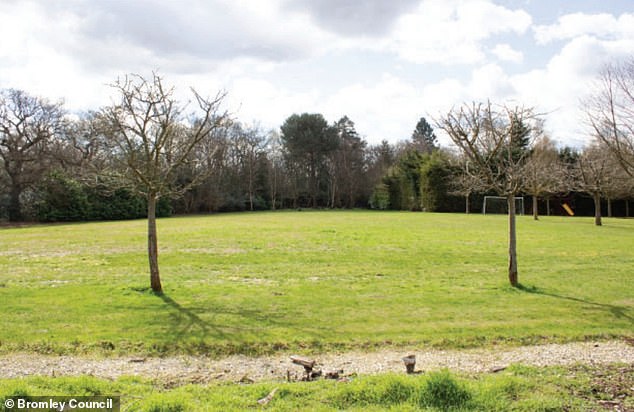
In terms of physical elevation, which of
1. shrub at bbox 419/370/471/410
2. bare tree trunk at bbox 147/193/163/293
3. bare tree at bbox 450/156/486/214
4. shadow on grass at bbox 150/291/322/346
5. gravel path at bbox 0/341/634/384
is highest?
bare tree at bbox 450/156/486/214

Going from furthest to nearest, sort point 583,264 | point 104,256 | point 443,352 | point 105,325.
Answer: point 104,256 → point 583,264 → point 105,325 → point 443,352

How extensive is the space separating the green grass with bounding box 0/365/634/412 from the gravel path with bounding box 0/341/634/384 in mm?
582

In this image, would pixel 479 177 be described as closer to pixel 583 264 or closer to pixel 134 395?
pixel 583 264

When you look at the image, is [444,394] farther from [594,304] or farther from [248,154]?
[248,154]

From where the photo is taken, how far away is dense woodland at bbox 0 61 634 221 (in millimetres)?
10781

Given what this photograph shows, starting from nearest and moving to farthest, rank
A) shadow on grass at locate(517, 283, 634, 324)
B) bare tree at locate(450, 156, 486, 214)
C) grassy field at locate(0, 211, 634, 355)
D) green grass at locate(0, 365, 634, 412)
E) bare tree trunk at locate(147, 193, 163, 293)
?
green grass at locate(0, 365, 634, 412)
grassy field at locate(0, 211, 634, 355)
shadow on grass at locate(517, 283, 634, 324)
bare tree trunk at locate(147, 193, 163, 293)
bare tree at locate(450, 156, 486, 214)

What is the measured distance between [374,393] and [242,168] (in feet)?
199

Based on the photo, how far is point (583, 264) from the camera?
15188 millimetres

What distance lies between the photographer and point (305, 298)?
34.3 ft

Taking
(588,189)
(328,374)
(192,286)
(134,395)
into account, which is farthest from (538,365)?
(588,189)

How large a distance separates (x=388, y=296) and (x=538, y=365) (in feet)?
15.3

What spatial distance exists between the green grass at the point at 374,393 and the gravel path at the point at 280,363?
58 cm

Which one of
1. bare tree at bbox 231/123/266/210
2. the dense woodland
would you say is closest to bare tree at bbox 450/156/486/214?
the dense woodland

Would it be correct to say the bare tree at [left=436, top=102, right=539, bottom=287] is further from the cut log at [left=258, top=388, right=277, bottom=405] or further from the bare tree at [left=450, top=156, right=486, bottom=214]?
the cut log at [left=258, top=388, right=277, bottom=405]
